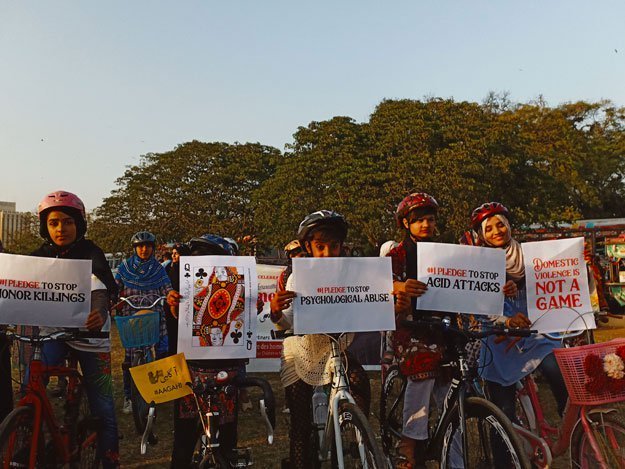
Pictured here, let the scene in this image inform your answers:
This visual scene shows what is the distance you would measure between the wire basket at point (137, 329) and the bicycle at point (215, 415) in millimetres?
1381

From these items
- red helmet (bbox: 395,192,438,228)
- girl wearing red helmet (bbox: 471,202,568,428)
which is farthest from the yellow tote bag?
girl wearing red helmet (bbox: 471,202,568,428)

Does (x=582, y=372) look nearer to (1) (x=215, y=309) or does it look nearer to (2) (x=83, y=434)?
(1) (x=215, y=309)

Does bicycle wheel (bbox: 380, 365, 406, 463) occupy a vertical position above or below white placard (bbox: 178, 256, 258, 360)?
→ below

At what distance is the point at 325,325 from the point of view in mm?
3570

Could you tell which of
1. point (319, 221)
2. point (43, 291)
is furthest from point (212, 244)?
point (43, 291)

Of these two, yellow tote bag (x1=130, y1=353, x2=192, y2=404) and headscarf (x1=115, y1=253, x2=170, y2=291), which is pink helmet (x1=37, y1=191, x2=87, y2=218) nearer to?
yellow tote bag (x1=130, y1=353, x2=192, y2=404)

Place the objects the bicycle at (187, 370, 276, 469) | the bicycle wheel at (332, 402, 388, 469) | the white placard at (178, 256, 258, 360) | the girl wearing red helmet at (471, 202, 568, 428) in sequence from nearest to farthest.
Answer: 1. the bicycle wheel at (332, 402, 388, 469)
2. the bicycle at (187, 370, 276, 469)
3. the white placard at (178, 256, 258, 360)
4. the girl wearing red helmet at (471, 202, 568, 428)

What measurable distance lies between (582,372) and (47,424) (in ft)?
10.3

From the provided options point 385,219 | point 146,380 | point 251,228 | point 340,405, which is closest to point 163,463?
point 146,380

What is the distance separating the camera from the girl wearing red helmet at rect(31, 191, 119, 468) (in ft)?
12.7

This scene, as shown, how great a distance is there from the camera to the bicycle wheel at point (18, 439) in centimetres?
312

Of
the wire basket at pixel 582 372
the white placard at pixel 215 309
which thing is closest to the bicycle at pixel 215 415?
the white placard at pixel 215 309

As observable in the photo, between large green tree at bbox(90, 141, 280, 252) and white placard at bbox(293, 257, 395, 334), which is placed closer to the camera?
white placard at bbox(293, 257, 395, 334)

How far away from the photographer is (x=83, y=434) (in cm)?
397
